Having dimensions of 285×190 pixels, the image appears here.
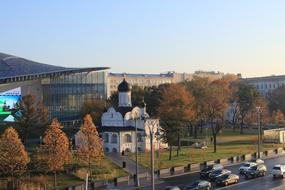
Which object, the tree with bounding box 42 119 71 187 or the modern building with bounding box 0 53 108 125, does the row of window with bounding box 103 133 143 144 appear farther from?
the modern building with bounding box 0 53 108 125

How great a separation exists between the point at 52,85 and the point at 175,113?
50274mm

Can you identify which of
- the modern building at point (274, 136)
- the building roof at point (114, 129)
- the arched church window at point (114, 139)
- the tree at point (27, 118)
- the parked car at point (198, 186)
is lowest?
the parked car at point (198, 186)

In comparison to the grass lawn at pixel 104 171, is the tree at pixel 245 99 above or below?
above

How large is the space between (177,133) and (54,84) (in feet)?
186

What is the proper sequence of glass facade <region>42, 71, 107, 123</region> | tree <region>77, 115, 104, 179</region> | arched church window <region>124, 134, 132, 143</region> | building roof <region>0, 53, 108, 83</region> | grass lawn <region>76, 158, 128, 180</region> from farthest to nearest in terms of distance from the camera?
glass facade <region>42, 71, 107, 123</region> < building roof <region>0, 53, 108, 83</region> < arched church window <region>124, 134, 132, 143</region> < grass lawn <region>76, 158, 128, 180</region> < tree <region>77, 115, 104, 179</region>

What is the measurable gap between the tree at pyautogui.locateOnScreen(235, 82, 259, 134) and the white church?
33373 millimetres

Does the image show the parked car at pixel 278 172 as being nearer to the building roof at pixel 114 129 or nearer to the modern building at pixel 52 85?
the building roof at pixel 114 129

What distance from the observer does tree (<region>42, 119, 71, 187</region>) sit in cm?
5177

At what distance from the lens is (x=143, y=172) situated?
197 feet

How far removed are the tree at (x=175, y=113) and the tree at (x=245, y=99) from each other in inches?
791

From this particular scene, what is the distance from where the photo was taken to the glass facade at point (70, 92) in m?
121

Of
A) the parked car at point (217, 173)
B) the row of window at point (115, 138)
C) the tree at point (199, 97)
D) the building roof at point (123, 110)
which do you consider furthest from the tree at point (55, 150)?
the tree at point (199, 97)

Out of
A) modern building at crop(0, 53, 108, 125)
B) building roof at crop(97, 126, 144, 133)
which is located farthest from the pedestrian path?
modern building at crop(0, 53, 108, 125)

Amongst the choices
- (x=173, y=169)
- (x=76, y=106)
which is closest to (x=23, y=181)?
(x=173, y=169)
